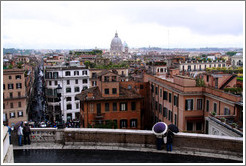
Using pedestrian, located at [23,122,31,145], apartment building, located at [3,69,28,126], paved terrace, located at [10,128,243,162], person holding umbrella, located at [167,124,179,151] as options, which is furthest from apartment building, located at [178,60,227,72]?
pedestrian, located at [23,122,31,145]

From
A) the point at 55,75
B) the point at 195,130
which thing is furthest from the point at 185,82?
the point at 55,75

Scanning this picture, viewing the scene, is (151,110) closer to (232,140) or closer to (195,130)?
(195,130)

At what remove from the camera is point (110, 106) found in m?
30.6

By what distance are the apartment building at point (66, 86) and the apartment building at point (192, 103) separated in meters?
25.7

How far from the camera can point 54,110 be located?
54281 mm

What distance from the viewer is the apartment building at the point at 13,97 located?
45.8 meters

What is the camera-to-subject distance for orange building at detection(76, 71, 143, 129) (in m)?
29.9

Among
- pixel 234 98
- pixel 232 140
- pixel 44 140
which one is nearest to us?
pixel 232 140

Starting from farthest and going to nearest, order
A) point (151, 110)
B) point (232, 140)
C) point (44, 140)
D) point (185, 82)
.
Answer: point (151, 110) < point (185, 82) < point (44, 140) < point (232, 140)

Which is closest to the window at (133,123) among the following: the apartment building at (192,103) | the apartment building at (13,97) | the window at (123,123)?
the window at (123,123)

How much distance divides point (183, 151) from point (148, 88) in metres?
28.1

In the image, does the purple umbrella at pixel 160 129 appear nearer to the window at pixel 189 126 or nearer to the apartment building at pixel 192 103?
the apartment building at pixel 192 103

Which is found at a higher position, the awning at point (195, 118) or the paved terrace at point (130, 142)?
the paved terrace at point (130, 142)

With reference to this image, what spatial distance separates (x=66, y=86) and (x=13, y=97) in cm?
989
